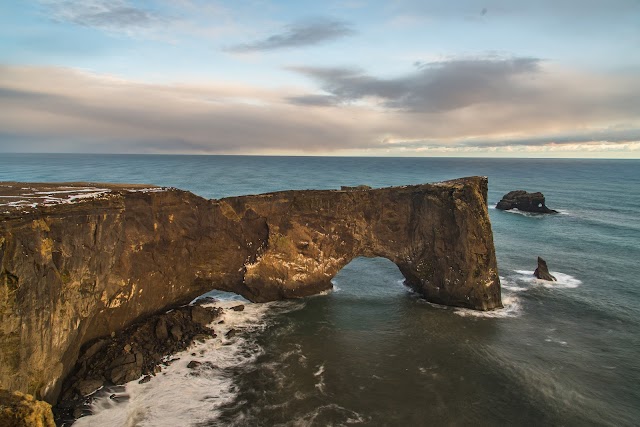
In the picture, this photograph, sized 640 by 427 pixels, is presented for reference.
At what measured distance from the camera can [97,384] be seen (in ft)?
73.4

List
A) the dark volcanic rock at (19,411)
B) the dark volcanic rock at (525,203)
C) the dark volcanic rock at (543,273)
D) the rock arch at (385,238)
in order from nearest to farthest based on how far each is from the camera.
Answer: the dark volcanic rock at (19,411) < the rock arch at (385,238) < the dark volcanic rock at (543,273) < the dark volcanic rock at (525,203)

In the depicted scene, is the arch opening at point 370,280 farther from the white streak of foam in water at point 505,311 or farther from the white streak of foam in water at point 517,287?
the white streak of foam in water at point 517,287

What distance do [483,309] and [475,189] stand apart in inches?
435

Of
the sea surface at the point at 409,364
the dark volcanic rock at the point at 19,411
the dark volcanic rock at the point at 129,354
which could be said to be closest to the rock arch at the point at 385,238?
the sea surface at the point at 409,364

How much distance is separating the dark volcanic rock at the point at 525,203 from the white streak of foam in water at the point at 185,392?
75.8m

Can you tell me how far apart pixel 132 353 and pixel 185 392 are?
5.24 m

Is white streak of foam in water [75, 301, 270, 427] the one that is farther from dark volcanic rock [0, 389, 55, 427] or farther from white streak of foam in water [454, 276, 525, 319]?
white streak of foam in water [454, 276, 525, 319]

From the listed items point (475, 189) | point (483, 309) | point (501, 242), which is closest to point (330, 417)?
point (483, 309)

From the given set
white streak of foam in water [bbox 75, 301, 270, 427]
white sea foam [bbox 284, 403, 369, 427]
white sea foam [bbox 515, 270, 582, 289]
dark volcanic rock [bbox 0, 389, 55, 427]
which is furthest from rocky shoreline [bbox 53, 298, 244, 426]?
white sea foam [bbox 515, 270, 582, 289]

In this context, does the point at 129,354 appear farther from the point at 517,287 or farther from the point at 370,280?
the point at 517,287

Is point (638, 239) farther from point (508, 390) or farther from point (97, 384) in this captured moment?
point (97, 384)

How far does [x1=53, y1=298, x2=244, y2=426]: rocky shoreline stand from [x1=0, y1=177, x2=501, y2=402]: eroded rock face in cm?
69

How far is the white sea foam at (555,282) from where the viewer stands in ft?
131

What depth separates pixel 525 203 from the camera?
8312cm
